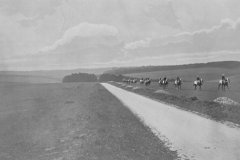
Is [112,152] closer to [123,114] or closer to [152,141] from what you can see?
[152,141]

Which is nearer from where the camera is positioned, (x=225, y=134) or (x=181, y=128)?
(x=225, y=134)

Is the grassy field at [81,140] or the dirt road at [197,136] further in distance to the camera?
the grassy field at [81,140]

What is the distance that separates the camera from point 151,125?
20.8 metres

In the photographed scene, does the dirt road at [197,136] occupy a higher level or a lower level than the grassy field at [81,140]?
higher

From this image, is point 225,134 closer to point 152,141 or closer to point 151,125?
point 152,141

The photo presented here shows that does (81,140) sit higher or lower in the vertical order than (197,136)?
lower

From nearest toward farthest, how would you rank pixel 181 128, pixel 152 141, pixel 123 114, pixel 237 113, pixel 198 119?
pixel 152 141, pixel 181 128, pixel 198 119, pixel 237 113, pixel 123 114

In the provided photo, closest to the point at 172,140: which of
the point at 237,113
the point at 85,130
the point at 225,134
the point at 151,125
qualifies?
the point at 225,134

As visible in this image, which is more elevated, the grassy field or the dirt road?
the dirt road

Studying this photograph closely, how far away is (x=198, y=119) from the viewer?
2241 centimetres

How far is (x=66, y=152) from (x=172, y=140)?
4995 millimetres

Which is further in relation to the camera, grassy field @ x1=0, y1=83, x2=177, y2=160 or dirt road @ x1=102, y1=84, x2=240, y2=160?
grassy field @ x1=0, y1=83, x2=177, y2=160

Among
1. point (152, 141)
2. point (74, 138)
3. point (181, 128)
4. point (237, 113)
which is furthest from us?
point (237, 113)

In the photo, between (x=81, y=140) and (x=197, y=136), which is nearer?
(x=197, y=136)
